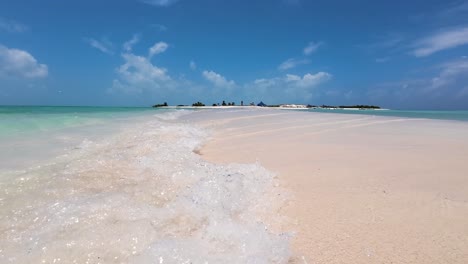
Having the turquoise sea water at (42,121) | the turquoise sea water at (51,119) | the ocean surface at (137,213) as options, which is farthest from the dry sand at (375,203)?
the turquoise sea water at (51,119)

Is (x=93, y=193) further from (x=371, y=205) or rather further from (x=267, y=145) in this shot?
(x=267, y=145)

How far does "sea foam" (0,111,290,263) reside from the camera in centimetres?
151

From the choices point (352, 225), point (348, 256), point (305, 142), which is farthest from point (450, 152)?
point (348, 256)

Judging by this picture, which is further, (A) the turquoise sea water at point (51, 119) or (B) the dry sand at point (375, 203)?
(A) the turquoise sea water at point (51, 119)

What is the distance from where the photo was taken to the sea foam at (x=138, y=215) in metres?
1.51

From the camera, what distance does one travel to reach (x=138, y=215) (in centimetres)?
193

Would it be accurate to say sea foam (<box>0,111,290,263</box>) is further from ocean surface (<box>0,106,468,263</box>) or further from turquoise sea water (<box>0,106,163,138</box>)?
turquoise sea water (<box>0,106,163,138</box>)

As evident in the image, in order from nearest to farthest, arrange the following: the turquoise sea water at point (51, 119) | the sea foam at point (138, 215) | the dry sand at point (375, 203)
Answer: the sea foam at point (138, 215), the dry sand at point (375, 203), the turquoise sea water at point (51, 119)

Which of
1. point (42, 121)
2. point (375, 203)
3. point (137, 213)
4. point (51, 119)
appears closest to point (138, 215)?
point (137, 213)

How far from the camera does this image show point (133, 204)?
213cm

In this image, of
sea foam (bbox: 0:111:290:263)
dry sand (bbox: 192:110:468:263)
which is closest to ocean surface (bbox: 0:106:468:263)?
sea foam (bbox: 0:111:290:263)

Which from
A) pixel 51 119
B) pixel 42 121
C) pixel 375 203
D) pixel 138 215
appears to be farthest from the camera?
pixel 51 119

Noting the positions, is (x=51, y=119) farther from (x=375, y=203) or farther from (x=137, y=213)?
(x=375, y=203)

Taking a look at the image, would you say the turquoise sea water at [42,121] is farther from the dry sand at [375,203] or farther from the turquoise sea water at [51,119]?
the dry sand at [375,203]
